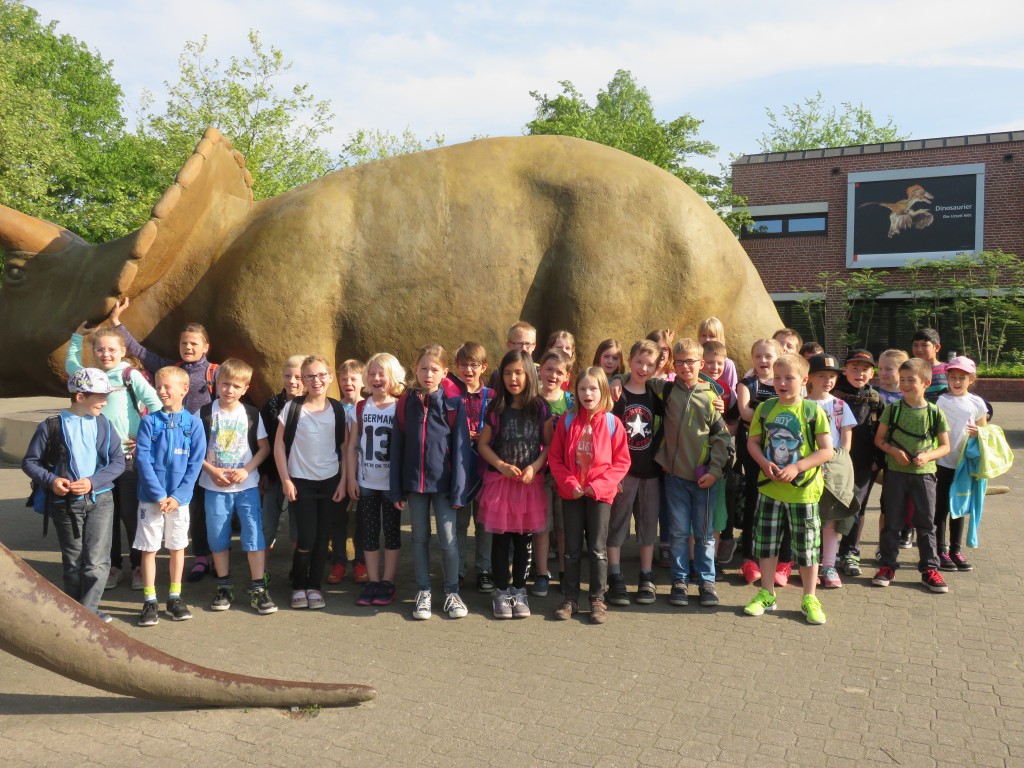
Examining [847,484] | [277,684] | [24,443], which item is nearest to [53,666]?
[277,684]

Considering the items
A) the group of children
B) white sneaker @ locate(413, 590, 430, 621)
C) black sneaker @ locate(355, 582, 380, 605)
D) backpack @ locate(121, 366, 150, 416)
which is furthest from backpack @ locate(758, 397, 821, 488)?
backpack @ locate(121, 366, 150, 416)

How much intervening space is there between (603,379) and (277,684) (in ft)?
8.20

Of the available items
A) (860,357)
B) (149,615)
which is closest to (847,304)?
(860,357)

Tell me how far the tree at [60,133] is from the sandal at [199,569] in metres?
20.3

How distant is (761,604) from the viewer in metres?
4.91

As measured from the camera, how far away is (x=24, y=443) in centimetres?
1138

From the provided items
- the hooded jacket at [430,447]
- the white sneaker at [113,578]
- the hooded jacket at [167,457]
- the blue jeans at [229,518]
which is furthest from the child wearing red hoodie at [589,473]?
the white sneaker at [113,578]

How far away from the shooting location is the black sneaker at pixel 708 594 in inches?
198

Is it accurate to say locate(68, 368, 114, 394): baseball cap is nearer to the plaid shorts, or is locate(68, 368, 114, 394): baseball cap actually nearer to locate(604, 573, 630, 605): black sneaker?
locate(604, 573, 630, 605): black sneaker

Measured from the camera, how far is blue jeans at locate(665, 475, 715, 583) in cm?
518

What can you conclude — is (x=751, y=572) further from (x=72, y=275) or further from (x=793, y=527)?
(x=72, y=275)

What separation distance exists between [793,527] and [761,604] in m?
0.50

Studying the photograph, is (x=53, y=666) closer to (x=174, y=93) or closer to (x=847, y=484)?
(x=847, y=484)

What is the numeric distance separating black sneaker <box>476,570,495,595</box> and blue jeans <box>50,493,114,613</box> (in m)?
2.28
